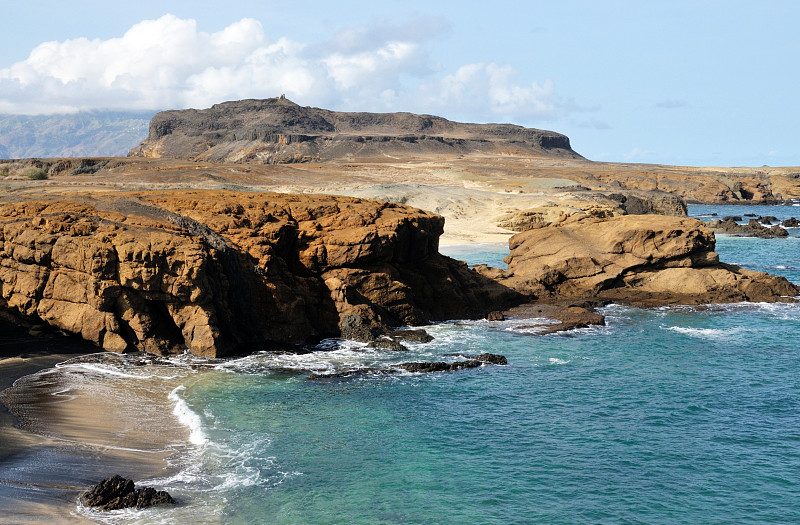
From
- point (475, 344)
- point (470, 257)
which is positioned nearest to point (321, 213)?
point (475, 344)

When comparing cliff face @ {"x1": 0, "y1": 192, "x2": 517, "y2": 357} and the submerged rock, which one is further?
cliff face @ {"x1": 0, "y1": 192, "x2": 517, "y2": 357}

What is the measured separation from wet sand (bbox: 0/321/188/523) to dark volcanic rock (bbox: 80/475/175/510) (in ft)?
1.15

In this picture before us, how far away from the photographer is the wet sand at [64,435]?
1299cm

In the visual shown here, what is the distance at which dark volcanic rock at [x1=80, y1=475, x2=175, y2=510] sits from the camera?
42.4 ft

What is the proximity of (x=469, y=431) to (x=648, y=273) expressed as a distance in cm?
2210

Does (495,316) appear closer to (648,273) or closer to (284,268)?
(284,268)

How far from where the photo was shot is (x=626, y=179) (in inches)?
5207

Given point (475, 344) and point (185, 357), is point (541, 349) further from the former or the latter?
point (185, 357)

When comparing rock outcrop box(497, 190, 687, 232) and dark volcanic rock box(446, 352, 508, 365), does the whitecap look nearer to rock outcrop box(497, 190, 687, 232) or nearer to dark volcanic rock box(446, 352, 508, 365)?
dark volcanic rock box(446, 352, 508, 365)

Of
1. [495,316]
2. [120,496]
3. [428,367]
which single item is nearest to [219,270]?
[428,367]

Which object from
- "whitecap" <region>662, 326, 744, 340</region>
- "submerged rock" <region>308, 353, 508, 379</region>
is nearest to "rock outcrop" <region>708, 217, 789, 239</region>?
"whitecap" <region>662, 326, 744, 340</region>

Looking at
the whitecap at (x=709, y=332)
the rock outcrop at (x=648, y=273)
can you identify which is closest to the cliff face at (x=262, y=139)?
the rock outcrop at (x=648, y=273)

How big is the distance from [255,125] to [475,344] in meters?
163

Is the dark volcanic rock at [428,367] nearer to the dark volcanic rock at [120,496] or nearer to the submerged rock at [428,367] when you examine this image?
the submerged rock at [428,367]
